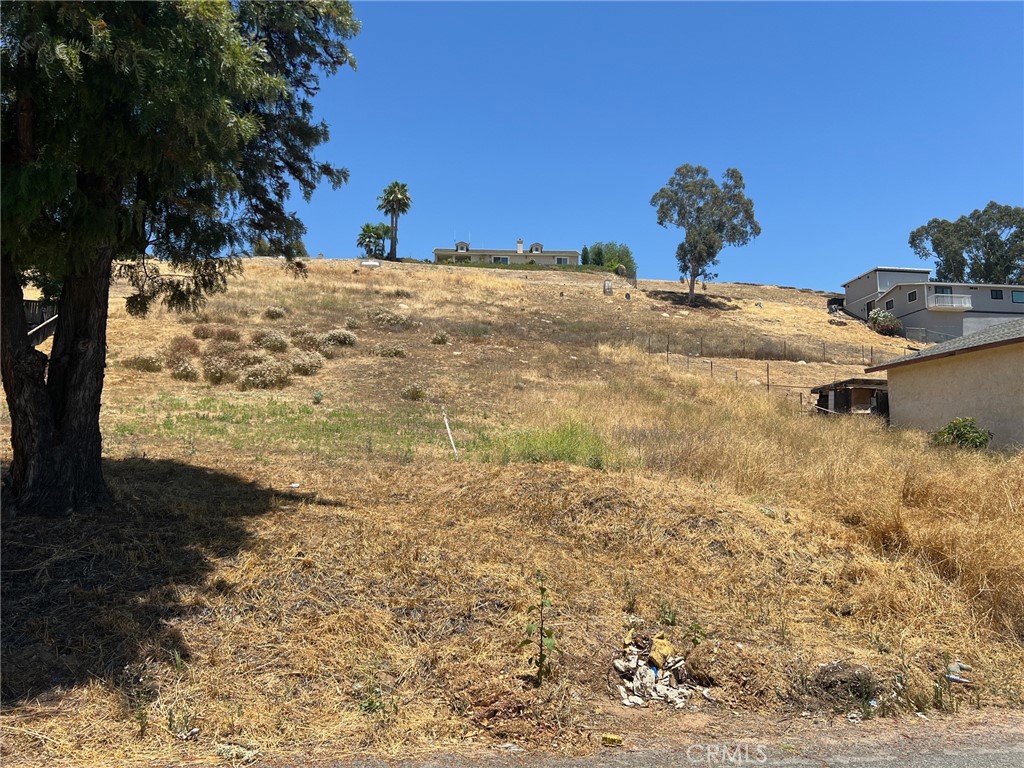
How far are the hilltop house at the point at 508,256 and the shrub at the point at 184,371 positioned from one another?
210ft

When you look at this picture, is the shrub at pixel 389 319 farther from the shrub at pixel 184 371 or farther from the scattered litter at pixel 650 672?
the scattered litter at pixel 650 672

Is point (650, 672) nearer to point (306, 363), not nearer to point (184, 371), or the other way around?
point (184, 371)

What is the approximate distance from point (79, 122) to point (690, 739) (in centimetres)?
623

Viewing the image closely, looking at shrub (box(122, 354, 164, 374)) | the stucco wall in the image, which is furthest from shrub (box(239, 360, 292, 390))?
the stucco wall

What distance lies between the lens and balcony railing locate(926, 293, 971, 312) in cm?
4678

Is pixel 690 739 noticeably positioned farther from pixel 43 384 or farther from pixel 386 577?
pixel 43 384

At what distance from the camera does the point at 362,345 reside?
26312 millimetres

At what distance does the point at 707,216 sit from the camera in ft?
188

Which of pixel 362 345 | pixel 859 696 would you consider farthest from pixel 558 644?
pixel 362 345

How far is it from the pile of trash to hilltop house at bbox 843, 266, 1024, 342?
49.7m

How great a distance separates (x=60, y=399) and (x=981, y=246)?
84283 millimetres

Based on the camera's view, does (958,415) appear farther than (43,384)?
Yes

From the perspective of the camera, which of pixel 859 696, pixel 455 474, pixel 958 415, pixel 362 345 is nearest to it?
pixel 859 696

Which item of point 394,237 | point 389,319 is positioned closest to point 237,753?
point 389,319
